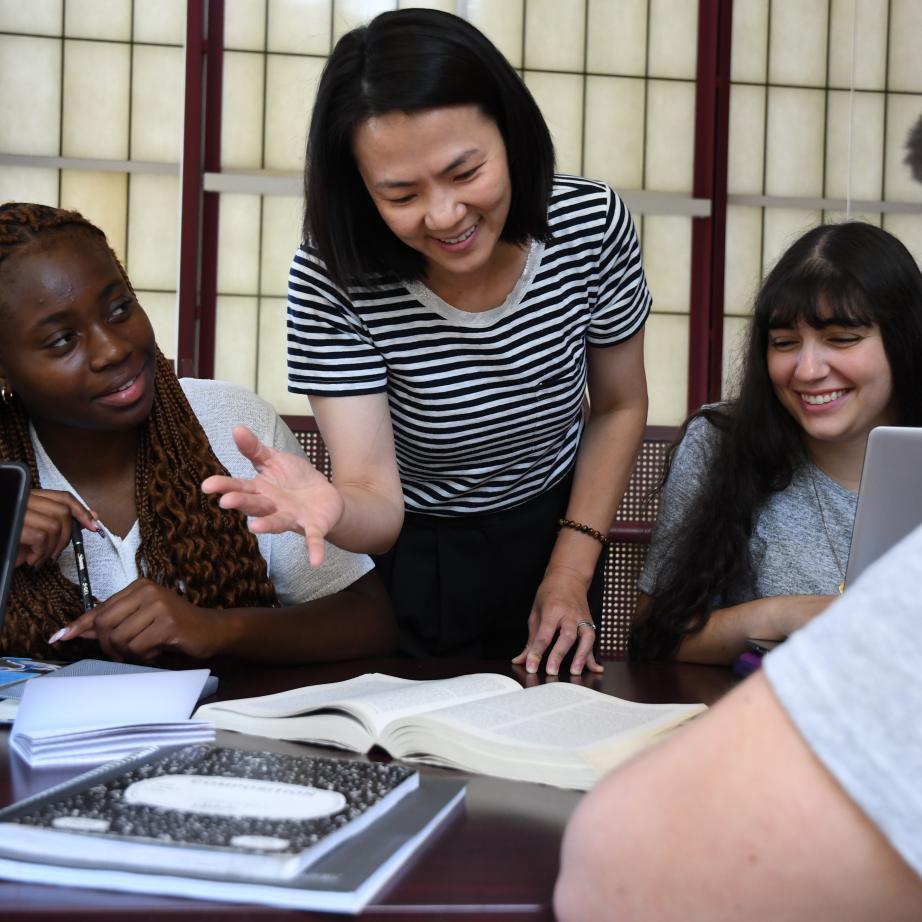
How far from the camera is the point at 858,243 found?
1633 millimetres

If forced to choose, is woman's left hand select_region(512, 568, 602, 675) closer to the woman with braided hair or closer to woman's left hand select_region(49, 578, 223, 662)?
the woman with braided hair

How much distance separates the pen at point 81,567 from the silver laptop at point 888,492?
0.86 metres

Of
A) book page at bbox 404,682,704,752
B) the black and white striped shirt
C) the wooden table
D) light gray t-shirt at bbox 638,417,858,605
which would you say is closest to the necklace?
light gray t-shirt at bbox 638,417,858,605

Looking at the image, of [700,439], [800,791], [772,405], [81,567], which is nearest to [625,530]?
[700,439]

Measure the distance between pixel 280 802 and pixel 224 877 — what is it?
8 centimetres

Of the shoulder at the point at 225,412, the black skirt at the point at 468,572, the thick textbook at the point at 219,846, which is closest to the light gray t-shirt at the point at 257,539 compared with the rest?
the shoulder at the point at 225,412

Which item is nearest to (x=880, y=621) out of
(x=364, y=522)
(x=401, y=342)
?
(x=364, y=522)

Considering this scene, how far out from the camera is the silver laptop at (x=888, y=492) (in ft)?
3.26

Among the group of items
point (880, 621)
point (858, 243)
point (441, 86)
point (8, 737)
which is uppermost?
point (441, 86)

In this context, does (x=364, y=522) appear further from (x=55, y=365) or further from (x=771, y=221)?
(x=771, y=221)

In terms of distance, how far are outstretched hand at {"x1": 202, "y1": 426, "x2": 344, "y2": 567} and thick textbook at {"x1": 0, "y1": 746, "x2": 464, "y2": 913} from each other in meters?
0.34

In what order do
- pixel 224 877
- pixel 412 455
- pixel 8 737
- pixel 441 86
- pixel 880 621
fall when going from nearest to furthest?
pixel 880 621
pixel 224 877
pixel 8 737
pixel 441 86
pixel 412 455

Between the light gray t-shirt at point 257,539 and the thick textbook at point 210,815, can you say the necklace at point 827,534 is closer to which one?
the light gray t-shirt at point 257,539

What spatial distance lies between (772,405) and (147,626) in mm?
951
